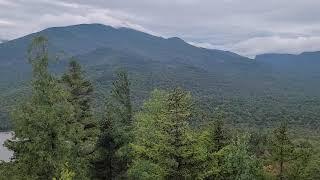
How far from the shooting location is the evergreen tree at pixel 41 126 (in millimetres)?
27781

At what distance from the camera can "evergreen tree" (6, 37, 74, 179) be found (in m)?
27.8

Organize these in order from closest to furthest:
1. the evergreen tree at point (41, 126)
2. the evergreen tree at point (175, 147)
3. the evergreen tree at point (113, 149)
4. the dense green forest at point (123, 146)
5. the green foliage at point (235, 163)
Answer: the evergreen tree at point (175, 147) → the dense green forest at point (123, 146) → the evergreen tree at point (41, 126) → the green foliage at point (235, 163) → the evergreen tree at point (113, 149)

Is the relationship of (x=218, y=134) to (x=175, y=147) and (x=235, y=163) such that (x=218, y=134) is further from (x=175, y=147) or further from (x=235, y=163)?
(x=175, y=147)

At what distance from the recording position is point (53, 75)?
29.6 metres

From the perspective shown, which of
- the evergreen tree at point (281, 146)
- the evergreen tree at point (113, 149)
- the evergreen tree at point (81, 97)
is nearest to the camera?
the evergreen tree at point (281, 146)

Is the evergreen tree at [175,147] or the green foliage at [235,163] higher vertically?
the evergreen tree at [175,147]

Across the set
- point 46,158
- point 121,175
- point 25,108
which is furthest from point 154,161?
point 121,175

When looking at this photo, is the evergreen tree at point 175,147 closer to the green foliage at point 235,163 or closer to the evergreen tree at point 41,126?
the evergreen tree at point 41,126

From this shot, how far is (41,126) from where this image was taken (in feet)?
91.4

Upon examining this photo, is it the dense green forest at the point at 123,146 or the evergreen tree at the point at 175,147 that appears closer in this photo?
the evergreen tree at the point at 175,147

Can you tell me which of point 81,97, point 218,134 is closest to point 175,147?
point 218,134

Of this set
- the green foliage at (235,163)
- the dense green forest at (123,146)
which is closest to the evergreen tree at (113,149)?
the dense green forest at (123,146)

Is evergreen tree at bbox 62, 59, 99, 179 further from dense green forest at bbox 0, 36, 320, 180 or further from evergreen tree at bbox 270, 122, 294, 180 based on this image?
evergreen tree at bbox 270, 122, 294, 180

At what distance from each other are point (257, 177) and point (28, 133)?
57.6ft
